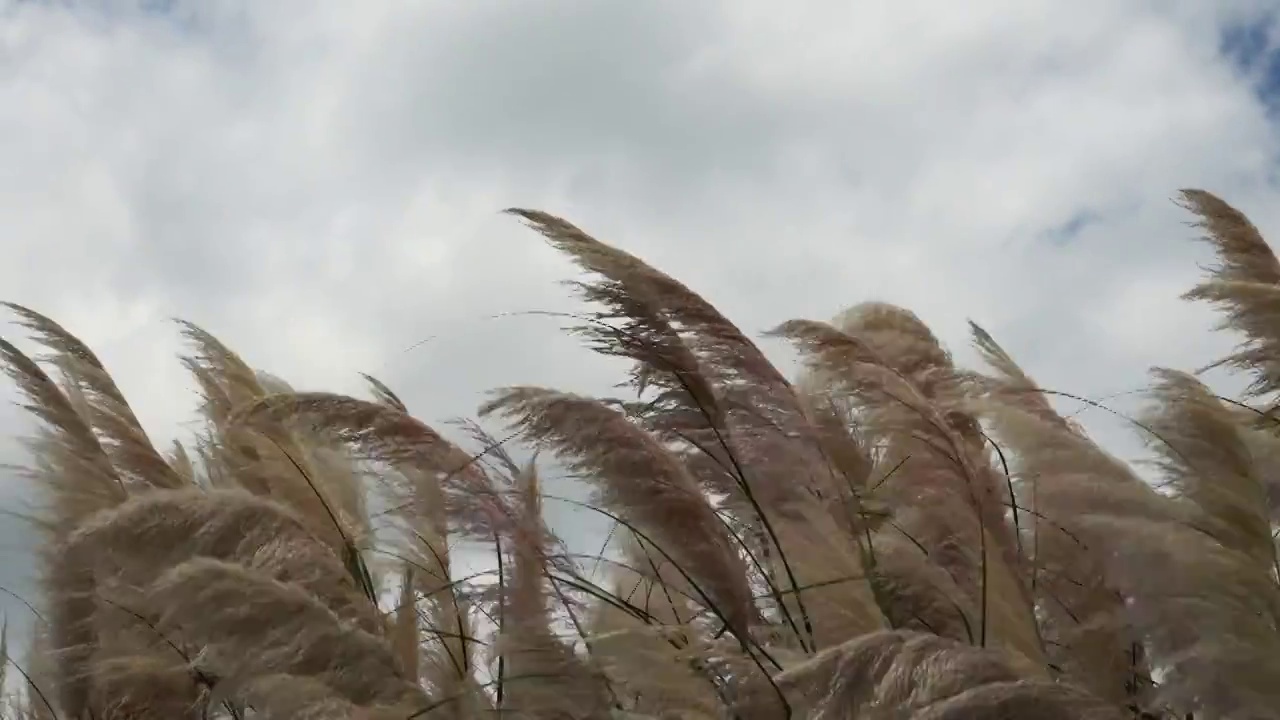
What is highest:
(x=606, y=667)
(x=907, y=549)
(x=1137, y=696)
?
(x=907, y=549)

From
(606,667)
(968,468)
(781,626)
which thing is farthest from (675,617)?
(968,468)

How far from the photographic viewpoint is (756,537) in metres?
2.73

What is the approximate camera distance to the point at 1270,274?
2.88 m

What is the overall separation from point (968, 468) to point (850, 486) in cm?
37

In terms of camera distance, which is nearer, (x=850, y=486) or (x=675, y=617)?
(x=850, y=486)

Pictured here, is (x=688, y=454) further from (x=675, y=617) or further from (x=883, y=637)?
(x=883, y=637)

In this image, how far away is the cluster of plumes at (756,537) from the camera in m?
2.24

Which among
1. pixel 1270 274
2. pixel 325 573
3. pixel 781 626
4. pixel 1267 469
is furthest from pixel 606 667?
pixel 1270 274

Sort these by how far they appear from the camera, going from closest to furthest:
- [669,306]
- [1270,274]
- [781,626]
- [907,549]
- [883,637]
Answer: [883,637], [907,549], [669,306], [781,626], [1270,274]

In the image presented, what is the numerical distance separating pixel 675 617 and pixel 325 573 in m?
0.85

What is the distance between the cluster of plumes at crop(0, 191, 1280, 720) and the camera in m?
2.24

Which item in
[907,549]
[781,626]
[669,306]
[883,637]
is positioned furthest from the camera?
[781,626]

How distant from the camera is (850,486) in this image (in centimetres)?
275

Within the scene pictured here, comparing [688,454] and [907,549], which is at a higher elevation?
[688,454]
